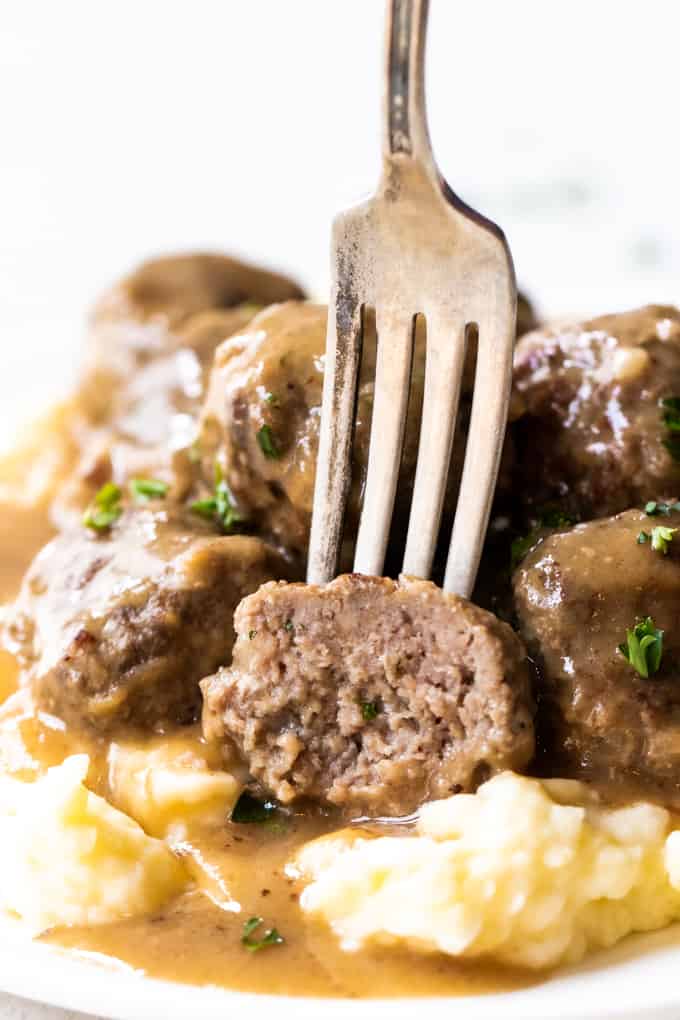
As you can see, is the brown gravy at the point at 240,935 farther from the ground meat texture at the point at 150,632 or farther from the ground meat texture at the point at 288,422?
the ground meat texture at the point at 288,422

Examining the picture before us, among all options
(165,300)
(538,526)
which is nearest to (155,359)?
(165,300)

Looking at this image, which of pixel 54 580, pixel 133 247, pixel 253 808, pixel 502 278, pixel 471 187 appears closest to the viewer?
pixel 502 278

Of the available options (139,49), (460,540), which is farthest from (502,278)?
(139,49)

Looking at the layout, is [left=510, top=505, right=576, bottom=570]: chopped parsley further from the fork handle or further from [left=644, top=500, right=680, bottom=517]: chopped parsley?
the fork handle

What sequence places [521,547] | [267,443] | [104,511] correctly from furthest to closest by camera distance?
1. [104,511]
2. [267,443]
3. [521,547]

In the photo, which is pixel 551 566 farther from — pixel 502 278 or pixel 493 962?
pixel 493 962

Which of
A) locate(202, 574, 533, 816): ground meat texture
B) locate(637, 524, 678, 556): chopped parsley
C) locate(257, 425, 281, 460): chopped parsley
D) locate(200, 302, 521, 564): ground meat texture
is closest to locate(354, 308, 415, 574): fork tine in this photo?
locate(200, 302, 521, 564): ground meat texture

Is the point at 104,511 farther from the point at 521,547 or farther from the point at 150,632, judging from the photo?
the point at 521,547
